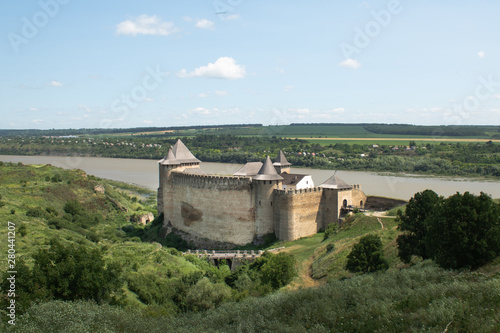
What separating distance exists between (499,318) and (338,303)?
3160 millimetres

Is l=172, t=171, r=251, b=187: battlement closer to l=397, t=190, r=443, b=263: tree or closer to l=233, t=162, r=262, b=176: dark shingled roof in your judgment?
l=233, t=162, r=262, b=176: dark shingled roof

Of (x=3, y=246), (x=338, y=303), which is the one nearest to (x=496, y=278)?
(x=338, y=303)

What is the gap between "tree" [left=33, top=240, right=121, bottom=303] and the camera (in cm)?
1112

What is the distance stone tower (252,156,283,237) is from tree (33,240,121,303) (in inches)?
429

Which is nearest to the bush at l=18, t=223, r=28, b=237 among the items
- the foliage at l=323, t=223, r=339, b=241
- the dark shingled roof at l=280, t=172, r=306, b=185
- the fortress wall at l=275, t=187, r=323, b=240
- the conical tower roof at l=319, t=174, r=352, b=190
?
the fortress wall at l=275, t=187, r=323, b=240

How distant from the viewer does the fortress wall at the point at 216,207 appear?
2258 cm

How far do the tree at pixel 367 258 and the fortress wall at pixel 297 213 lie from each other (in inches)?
289

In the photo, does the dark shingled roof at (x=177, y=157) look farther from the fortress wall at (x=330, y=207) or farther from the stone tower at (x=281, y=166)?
the fortress wall at (x=330, y=207)

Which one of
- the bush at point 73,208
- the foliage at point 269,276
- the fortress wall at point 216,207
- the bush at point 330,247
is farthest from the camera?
the bush at point 73,208

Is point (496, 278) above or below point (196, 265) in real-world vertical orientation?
above

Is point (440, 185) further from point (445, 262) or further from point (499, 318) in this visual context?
point (499, 318)

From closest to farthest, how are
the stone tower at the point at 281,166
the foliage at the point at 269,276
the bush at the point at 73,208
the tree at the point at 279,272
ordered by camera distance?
the foliage at the point at 269,276, the tree at the point at 279,272, the stone tower at the point at 281,166, the bush at the point at 73,208

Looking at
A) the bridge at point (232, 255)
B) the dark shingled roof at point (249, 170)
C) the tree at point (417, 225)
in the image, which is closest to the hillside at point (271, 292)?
the tree at point (417, 225)

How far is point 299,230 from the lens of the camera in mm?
21891
